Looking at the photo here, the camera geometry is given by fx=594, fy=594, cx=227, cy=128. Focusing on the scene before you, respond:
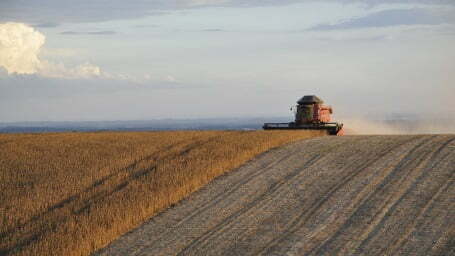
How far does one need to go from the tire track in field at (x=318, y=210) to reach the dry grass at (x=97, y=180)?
740 millimetres

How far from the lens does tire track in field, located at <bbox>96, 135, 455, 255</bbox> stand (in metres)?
14.7

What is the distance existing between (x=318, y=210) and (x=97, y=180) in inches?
338

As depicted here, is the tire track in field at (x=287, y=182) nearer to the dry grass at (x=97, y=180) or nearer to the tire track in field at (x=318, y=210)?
the tire track in field at (x=318, y=210)

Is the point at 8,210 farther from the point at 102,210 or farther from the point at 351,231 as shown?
the point at 351,231

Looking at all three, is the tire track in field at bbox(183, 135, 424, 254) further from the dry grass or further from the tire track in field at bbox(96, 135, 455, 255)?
the dry grass

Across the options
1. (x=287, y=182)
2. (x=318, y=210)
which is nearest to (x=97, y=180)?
(x=287, y=182)

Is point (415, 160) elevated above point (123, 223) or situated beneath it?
elevated above

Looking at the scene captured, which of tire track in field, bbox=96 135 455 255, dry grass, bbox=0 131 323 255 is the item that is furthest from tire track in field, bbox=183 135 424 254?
dry grass, bbox=0 131 323 255

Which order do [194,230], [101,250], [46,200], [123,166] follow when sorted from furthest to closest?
1. [123,166]
2. [46,200]
3. [194,230]
4. [101,250]

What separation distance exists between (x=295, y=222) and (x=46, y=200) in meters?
8.25

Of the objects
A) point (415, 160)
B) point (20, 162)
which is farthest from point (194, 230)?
point (20, 162)

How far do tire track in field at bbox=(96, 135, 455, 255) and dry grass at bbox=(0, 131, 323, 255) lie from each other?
0.74 m

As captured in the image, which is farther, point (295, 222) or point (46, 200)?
point (46, 200)

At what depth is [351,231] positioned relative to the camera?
15.5m
